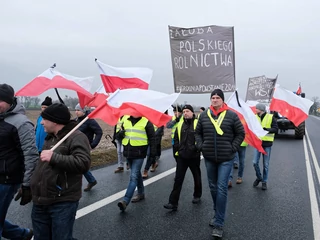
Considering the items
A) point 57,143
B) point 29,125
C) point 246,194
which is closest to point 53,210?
A: point 57,143

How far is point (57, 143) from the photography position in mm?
2555

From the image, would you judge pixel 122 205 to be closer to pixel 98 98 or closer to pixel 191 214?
pixel 191 214

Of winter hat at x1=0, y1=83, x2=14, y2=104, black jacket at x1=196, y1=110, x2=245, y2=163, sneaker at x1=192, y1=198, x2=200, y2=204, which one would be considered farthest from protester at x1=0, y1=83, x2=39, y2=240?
sneaker at x1=192, y1=198, x2=200, y2=204

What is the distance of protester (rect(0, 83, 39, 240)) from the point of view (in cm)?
276

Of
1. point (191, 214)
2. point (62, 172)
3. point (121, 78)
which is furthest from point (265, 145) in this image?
point (62, 172)

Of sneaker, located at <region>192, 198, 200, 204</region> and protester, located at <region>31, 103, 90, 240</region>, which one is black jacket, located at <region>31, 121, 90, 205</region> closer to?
protester, located at <region>31, 103, 90, 240</region>

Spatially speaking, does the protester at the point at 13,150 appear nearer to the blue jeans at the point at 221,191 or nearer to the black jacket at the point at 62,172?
the black jacket at the point at 62,172

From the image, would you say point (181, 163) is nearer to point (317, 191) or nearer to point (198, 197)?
point (198, 197)

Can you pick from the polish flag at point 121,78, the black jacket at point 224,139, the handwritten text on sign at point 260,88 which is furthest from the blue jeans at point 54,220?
the handwritten text on sign at point 260,88

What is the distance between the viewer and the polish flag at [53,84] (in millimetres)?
4293

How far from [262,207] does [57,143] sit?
3808 mm

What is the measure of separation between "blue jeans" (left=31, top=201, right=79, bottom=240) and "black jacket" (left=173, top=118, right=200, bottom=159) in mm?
2429

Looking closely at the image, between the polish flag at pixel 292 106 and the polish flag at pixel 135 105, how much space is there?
14.0 ft

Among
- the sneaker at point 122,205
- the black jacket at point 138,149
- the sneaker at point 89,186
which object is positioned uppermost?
the black jacket at point 138,149
